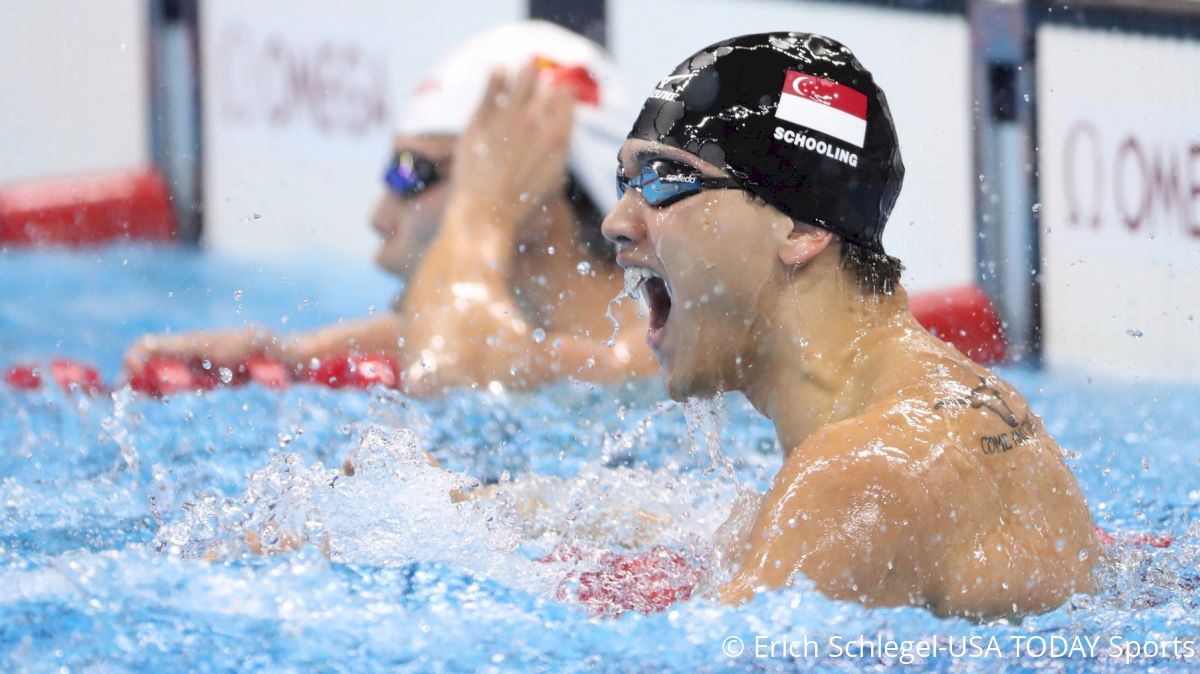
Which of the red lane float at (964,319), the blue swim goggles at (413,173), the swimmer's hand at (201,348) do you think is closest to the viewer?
the blue swim goggles at (413,173)

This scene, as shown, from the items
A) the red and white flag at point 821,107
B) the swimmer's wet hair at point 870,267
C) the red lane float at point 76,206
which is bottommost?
the red lane float at point 76,206

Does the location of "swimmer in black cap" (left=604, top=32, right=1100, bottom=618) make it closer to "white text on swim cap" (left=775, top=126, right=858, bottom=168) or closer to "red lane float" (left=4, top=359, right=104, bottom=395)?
"white text on swim cap" (left=775, top=126, right=858, bottom=168)

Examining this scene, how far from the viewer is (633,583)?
6.35 ft

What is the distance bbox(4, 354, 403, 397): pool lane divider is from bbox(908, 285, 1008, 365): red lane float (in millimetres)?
1890

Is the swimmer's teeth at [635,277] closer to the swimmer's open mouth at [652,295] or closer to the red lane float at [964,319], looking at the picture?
the swimmer's open mouth at [652,295]

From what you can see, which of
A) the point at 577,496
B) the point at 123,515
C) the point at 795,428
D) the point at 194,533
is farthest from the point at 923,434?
the point at 123,515

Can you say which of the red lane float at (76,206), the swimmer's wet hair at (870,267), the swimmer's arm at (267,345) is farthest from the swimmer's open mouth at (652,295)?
the red lane float at (76,206)

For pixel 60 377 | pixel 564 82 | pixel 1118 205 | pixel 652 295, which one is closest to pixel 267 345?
pixel 60 377

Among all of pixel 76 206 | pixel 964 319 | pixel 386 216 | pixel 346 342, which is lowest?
pixel 76 206

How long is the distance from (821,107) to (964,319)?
11.3 ft

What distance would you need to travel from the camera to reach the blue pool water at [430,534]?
1.51 metres

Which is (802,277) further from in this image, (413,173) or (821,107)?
(413,173)

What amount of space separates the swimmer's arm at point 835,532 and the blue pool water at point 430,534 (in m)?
0.03

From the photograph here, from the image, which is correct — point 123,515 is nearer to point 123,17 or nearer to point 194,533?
point 194,533
